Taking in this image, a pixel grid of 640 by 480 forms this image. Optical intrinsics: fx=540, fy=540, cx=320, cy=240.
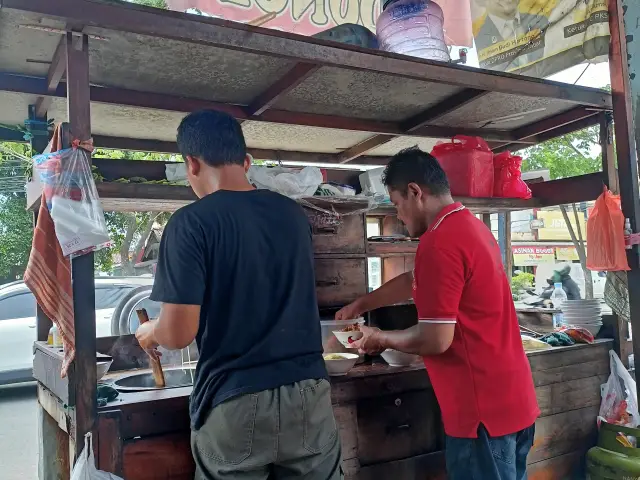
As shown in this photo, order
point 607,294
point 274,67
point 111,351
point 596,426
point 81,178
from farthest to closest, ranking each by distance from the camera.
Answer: point 596,426
point 607,294
point 111,351
point 274,67
point 81,178

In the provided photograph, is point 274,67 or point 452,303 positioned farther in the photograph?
point 274,67

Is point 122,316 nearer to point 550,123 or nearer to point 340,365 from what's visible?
point 340,365

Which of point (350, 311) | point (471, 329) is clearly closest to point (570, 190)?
point (350, 311)

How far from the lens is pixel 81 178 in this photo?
84.6 inches

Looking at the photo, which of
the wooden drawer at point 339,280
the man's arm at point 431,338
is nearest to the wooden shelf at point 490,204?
the wooden drawer at point 339,280

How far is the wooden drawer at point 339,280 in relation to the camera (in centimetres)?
307

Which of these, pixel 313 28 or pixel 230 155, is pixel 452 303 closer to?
pixel 230 155

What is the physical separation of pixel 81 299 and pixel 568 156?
1153cm

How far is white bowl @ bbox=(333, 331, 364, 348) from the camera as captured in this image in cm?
274

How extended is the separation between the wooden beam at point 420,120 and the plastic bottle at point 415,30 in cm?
36

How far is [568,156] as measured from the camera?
38.0 ft

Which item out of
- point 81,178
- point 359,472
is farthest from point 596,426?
point 81,178

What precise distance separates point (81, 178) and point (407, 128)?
7.73ft

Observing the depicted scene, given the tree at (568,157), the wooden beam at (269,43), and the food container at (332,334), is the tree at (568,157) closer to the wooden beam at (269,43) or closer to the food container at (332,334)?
the wooden beam at (269,43)
